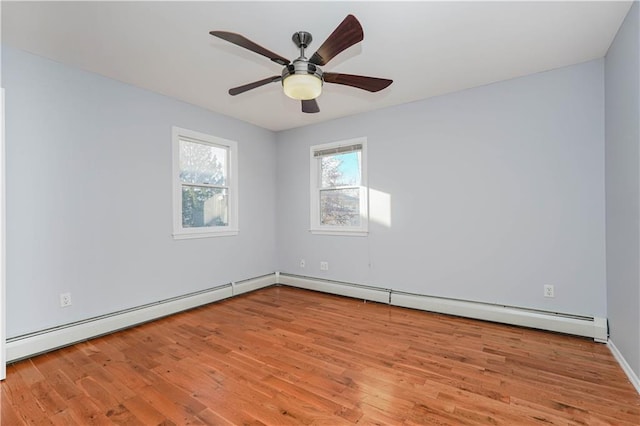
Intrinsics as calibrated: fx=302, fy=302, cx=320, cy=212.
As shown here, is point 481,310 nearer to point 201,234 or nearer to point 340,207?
point 340,207

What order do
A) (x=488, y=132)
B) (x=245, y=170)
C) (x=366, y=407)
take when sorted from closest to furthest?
(x=366, y=407) → (x=488, y=132) → (x=245, y=170)

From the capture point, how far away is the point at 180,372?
2227mm

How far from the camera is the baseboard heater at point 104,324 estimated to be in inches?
95.0

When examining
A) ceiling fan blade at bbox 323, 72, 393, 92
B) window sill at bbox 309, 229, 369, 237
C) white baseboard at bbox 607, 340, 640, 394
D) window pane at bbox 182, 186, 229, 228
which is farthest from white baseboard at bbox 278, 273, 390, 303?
ceiling fan blade at bbox 323, 72, 393, 92

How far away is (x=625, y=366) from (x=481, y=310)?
1.15m

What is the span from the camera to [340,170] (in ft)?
14.4

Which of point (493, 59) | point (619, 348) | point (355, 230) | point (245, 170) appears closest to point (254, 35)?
point (493, 59)

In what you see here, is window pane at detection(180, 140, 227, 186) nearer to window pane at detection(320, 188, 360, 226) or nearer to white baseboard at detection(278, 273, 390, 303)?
window pane at detection(320, 188, 360, 226)

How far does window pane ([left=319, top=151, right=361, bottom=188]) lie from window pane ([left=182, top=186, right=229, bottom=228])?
1483 millimetres

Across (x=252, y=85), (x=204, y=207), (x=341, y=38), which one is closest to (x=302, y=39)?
(x=252, y=85)

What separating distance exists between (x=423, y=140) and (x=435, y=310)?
200 cm

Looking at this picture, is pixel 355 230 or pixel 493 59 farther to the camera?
pixel 355 230

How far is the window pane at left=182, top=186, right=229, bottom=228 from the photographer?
3768mm

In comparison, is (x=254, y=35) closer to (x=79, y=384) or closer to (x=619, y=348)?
(x=79, y=384)
